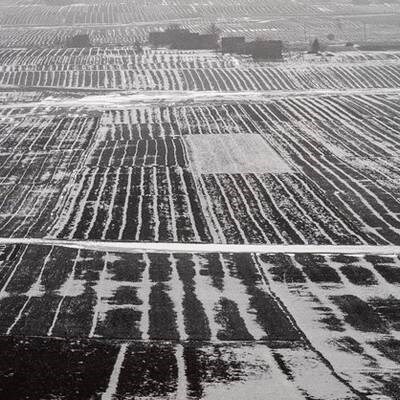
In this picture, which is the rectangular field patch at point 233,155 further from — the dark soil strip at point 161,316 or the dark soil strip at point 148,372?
the dark soil strip at point 148,372

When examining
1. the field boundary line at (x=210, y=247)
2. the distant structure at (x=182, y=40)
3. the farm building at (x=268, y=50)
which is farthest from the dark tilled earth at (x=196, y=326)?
the distant structure at (x=182, y=40)

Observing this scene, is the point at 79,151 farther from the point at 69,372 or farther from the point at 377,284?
the point at 69,372

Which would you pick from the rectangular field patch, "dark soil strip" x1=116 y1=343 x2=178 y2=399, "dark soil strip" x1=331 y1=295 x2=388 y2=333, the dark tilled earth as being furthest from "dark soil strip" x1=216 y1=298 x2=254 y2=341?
the rectangular field patch

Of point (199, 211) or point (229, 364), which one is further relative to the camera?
point (199, 211)

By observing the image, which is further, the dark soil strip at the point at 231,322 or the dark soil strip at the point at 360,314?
the dark soil strip at the point at 360,314

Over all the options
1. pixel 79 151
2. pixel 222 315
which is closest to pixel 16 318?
pixel 222 315

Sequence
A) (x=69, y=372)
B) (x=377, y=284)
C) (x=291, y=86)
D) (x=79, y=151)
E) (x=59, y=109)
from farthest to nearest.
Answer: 1. (x=291, y=86)
2. (x=59, y=109)
3. (x=79, y=151)
4. (x=377, y=284)
5. (x=69, y=372)
